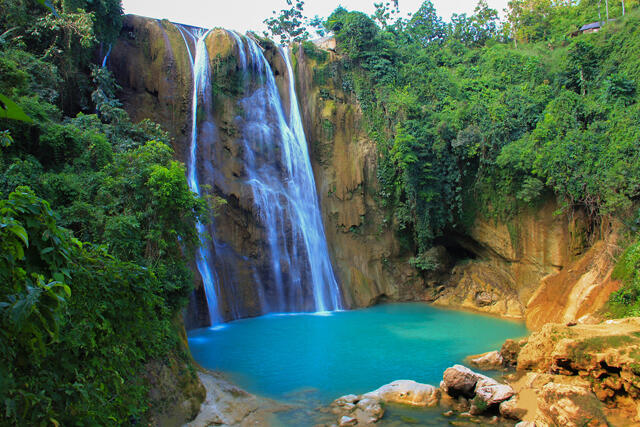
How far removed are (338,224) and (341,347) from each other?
8.51 m

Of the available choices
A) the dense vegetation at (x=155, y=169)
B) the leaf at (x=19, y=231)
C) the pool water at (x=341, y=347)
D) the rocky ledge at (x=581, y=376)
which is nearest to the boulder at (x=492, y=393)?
the rocky ledge at (x=581, y=376)

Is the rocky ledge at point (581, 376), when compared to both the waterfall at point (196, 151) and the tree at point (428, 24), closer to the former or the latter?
the waterfall at point (196, 151)

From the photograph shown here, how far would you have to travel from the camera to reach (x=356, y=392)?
32.3 ft

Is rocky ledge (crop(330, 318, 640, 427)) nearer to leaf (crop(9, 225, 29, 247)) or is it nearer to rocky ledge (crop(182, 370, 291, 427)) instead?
rocky ledge (crop(182, 370, 291, 427))

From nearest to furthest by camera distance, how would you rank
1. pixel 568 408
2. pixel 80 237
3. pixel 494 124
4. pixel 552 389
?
1. pixel 568 408
2. pixel 552 389
3. pixel 80 237
4. pixel 494 124

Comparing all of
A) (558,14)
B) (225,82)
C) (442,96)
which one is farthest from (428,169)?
(558,14)

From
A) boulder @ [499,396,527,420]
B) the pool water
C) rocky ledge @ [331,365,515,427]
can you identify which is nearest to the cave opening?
the pool water

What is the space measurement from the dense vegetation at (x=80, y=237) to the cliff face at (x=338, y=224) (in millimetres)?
2573

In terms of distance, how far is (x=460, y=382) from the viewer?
912cm

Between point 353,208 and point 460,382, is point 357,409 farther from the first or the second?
point 353,208

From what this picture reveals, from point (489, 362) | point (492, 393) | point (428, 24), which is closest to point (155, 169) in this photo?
point (492, 393)

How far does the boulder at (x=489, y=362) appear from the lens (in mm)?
10969

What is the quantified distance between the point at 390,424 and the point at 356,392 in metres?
1.79

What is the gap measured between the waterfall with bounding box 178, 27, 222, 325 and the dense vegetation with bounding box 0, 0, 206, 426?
320 cm
